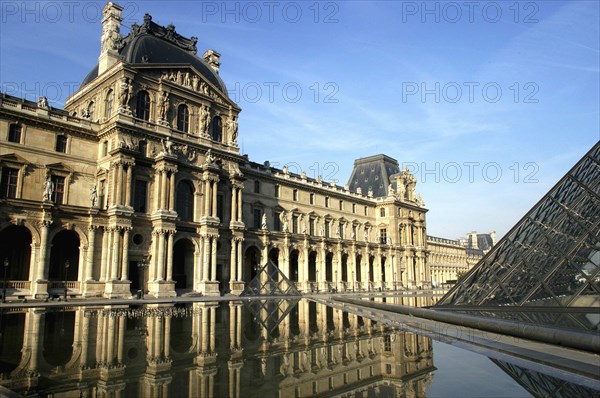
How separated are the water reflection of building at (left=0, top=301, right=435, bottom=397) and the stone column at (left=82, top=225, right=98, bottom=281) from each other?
692 inches

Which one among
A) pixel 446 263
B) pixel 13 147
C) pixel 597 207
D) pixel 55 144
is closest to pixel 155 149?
pixel 55 144

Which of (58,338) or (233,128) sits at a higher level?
(233,128)

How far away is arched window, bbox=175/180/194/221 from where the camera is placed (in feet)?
126

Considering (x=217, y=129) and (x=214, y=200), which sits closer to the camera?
(x=214, y=200)

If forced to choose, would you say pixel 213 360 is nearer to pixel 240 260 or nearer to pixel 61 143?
pixel 61 143

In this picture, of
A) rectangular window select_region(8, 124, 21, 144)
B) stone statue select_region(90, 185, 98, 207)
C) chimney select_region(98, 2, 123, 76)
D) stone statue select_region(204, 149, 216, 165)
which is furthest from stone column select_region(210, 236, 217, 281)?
chimney select_region(98, 2, 123, 76)

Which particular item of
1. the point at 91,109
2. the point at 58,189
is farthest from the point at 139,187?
the point at 91,109

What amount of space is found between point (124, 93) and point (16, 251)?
13970mm

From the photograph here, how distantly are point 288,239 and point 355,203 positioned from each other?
19.7 meters

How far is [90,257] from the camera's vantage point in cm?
3203

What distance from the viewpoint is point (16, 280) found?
97.7 ft

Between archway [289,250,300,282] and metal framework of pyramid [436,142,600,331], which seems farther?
archway [289,250,300,282]

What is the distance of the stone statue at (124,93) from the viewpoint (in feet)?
116

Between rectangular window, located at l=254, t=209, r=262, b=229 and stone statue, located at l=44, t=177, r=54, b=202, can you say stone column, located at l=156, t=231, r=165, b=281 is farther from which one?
rectangular window, located at l=254, t=209, r=262, b=229
